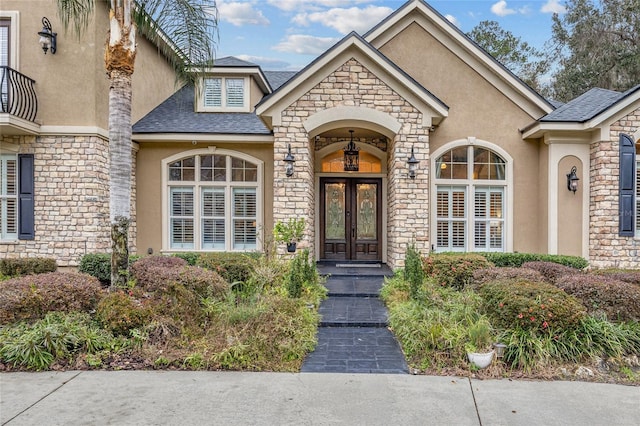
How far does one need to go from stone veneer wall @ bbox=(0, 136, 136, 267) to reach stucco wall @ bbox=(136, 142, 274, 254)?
1.23 metres

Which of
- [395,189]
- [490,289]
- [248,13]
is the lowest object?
[490,289]

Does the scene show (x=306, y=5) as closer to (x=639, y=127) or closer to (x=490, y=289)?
(x=639, y=127)

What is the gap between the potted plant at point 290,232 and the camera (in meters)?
8.42

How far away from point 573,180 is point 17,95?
12.9m

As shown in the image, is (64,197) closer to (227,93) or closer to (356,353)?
(227,93)

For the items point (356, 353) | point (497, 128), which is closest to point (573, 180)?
point (497, 128)

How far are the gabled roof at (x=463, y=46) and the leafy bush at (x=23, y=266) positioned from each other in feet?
30.8

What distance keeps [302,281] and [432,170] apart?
4.81m

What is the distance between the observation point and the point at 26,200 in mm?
9016

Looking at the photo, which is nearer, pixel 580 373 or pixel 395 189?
pixel 580 373

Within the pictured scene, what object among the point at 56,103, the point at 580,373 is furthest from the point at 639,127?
the point at 56,103

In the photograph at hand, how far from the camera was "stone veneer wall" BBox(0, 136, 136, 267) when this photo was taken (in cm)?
895

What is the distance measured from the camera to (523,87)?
31.8 ft

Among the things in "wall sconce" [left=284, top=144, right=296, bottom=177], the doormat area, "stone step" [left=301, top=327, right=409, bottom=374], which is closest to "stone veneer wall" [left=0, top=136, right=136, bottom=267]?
"wall sconce" [left=284, top=144, right=296, bottom=177]
